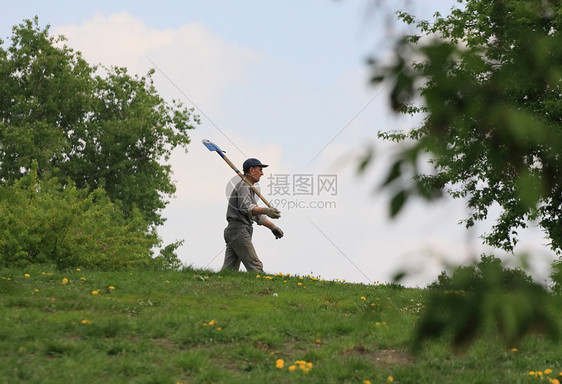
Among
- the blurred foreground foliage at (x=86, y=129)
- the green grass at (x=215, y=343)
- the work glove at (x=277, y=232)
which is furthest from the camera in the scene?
the blurred foreground foliage at (x=86, y=129)

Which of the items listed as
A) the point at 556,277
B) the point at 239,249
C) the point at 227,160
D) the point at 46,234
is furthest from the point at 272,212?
the point at 556,277

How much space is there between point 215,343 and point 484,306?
5.65m

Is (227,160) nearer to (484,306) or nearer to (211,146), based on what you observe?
(211,146)

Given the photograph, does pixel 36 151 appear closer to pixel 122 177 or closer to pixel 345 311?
pixel 122 177

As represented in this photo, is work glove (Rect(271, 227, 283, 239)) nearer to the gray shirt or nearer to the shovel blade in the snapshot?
the gray shirt

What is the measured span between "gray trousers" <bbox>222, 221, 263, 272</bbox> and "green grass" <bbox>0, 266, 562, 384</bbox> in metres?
2.93

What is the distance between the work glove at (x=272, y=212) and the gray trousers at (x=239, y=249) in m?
0.78

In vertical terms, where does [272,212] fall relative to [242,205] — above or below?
below

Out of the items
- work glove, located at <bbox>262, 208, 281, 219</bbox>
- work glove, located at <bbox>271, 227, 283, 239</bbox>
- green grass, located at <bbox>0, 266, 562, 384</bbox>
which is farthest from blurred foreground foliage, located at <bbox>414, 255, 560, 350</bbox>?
Answer: work glove, located at <bbox>271, 227, 283, 239</bbox>

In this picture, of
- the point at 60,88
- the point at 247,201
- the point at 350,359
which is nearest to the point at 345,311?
the point at 350,359

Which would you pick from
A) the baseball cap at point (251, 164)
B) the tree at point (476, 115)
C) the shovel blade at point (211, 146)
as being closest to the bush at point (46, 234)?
the shovel blade at point (211, 146)

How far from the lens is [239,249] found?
13773 mm

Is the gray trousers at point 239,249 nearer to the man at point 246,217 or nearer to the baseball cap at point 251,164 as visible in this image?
the man at point 246,217

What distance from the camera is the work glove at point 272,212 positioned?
1294 centimetres
